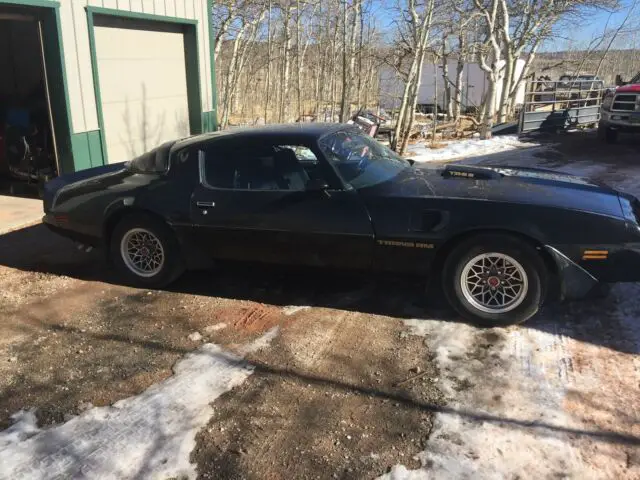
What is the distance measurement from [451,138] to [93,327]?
14418 millimetres

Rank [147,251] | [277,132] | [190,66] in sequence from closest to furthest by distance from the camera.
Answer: [277,132], [147,251], [190,66]

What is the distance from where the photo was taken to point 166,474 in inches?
104

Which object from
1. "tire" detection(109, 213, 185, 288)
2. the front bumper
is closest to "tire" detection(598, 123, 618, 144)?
the front bumper

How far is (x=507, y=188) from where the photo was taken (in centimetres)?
427

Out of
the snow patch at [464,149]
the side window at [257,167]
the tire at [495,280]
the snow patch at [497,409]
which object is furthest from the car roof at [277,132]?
the snow patch at [464,149]

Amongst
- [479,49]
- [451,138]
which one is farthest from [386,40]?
[451,138]

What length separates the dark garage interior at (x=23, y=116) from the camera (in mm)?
9234

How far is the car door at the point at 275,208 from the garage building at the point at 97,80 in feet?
14.3

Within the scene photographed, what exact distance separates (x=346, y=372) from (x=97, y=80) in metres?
6.84

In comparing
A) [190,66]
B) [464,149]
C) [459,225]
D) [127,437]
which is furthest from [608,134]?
[127,437]

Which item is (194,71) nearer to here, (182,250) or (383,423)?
(182,250)

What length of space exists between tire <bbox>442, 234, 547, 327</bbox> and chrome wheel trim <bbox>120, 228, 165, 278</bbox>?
98.1 inches

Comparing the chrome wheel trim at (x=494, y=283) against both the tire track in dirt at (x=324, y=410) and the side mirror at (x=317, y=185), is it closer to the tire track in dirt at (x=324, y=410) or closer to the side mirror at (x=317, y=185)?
the tire track in dirt at (x=324, y=410)

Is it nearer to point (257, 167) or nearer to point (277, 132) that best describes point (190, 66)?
point (277, 132)
